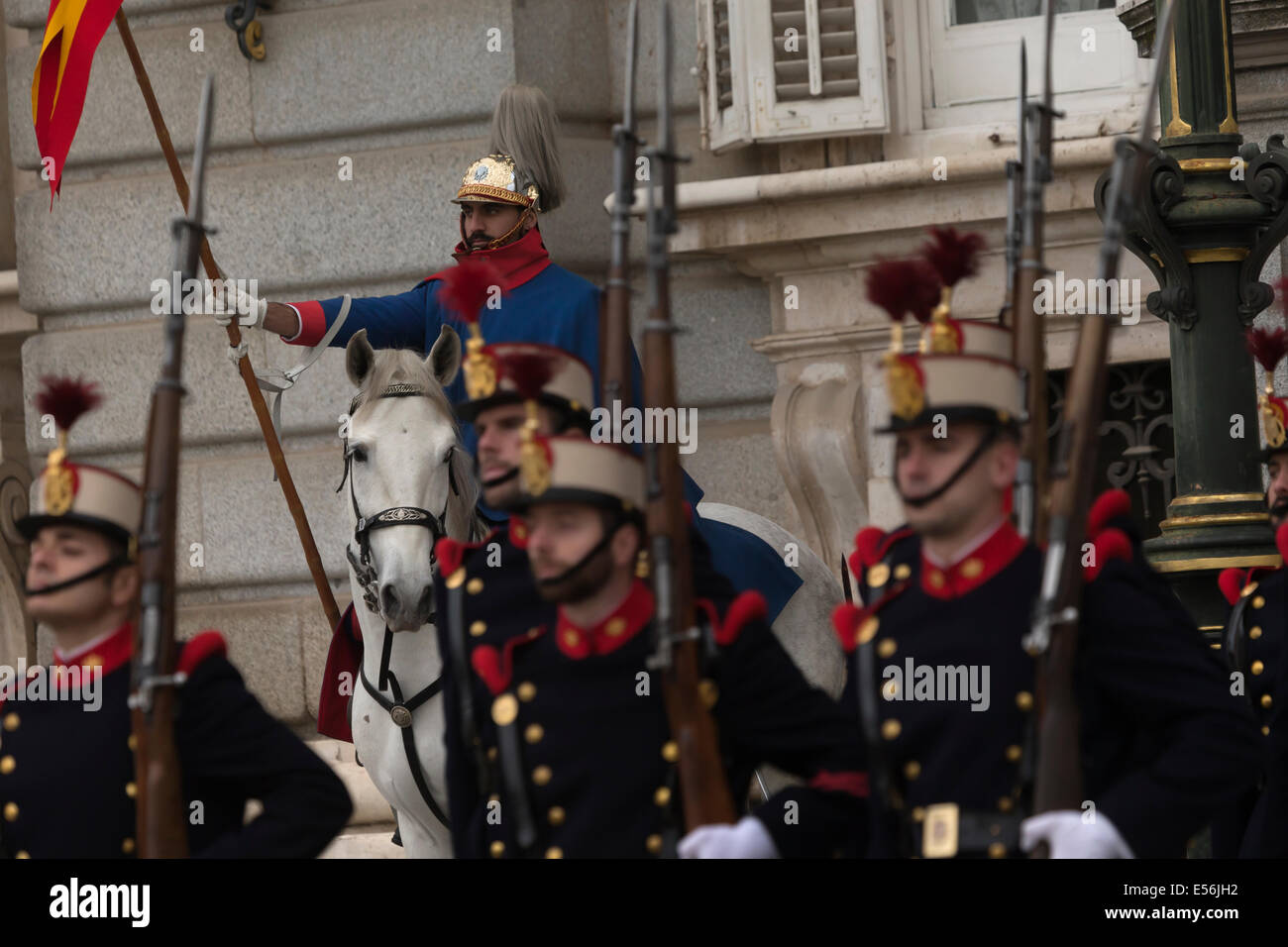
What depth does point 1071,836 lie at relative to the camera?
332cm

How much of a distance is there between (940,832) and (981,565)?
44 cm

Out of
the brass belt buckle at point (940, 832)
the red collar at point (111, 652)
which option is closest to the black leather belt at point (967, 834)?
the brass belt buckle at point (940, 832)

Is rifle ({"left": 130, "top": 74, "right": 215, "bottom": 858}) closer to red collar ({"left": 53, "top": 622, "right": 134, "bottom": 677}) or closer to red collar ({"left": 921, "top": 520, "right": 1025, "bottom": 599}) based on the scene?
red collar ({"left": 53, "top": 622, "right": 134, "bottom": 677})

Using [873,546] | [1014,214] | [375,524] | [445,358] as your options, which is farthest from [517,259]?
[873,546]

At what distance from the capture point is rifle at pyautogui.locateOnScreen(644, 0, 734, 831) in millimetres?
3672

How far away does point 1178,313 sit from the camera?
5844 mm

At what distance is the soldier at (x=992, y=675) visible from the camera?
11.5ft

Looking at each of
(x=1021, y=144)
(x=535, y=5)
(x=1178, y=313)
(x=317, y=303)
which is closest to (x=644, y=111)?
(x=535, y=5)

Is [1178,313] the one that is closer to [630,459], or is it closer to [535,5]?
[630,459]

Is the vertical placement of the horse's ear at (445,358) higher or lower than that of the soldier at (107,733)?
higher

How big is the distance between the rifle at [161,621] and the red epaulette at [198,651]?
4 cm

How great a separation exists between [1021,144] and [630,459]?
1055mm

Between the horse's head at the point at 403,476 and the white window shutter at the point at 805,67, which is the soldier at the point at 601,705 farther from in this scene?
the white window shutter at the point at 805,67

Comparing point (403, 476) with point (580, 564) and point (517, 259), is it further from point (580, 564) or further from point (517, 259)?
point (580, 564)
